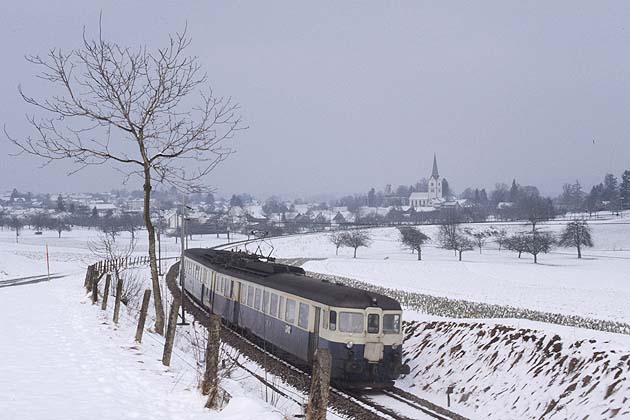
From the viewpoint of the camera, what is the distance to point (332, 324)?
16.0 m

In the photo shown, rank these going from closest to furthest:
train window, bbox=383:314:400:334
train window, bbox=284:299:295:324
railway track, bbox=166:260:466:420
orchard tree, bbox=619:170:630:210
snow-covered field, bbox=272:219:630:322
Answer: railway track, bbox=166:260:466:420 < train window, bbox=383:314:400:334 < train window, bbox=284:299:295:324 < snow-covered field, bbox=272:219:630:322 < orchard tree, bbox=619:170:630:210

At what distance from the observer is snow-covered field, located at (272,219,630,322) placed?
133ft

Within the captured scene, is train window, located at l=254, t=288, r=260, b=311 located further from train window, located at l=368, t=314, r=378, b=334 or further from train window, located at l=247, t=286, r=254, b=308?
train window, located at l=368, t=314, r=378, b=334

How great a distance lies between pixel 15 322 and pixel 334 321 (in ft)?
28.5

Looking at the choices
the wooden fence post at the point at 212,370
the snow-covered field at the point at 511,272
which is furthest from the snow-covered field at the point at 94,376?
the snow-covered field at the point at 511,272

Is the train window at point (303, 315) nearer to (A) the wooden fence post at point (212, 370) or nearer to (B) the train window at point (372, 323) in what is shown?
(B) the train window at point (372, 323)

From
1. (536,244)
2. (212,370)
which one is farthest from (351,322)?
(536,244)

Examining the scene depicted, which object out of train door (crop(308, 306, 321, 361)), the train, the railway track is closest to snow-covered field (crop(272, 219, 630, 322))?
the train

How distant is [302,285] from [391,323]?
9.51 ft

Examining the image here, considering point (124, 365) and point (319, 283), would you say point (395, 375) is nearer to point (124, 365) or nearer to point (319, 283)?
point (319, 283)

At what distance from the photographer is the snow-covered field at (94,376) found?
8.98 metres

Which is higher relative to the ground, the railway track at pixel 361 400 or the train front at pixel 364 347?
the train front at pixel 364 347

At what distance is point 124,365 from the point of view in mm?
12305

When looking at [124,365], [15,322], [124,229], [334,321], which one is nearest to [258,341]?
[334,321]
